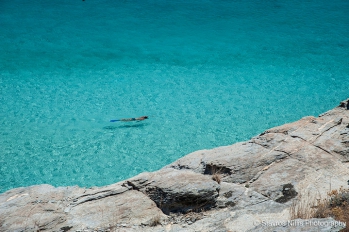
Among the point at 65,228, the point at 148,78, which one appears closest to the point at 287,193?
the point at 65,228

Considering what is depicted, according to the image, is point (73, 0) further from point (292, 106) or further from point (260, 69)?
point (292, 106)

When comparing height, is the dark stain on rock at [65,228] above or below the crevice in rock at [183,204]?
below

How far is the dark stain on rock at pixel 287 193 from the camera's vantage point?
4.36 meters

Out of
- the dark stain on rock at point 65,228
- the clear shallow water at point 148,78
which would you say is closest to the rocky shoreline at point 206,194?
the dark stain on rock at point 65,228

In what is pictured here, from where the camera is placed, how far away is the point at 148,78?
11.8 m

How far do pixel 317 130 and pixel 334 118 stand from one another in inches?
25.2

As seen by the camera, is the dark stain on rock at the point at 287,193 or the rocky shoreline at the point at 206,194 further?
the dark stain on rock at the point at 287,193

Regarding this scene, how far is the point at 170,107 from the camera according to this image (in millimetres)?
10297

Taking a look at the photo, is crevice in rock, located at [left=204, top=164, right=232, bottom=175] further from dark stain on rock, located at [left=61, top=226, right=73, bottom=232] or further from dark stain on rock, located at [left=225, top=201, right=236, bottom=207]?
dark stain on rock, located at [left=61, top=226, right=73, bottom=232]

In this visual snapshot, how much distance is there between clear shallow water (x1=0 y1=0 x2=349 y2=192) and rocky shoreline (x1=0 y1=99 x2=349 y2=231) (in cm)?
276

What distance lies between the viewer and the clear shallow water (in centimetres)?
847

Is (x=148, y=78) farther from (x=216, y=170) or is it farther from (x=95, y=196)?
(x=95, y=196)

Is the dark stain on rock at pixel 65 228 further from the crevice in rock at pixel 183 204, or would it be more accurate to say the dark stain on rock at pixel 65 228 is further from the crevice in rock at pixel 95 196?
the crevice in rock at pixel 183 204

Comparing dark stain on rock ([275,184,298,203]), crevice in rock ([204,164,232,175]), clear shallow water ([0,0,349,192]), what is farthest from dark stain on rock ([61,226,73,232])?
clear shallow water ([0,0,349,192])
